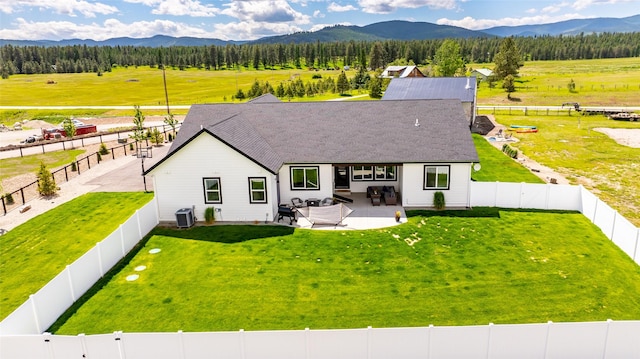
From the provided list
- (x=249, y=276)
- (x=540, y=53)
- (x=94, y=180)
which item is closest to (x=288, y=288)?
(x=249, y=276)

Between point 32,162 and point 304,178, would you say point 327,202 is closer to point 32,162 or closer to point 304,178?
point 304,178

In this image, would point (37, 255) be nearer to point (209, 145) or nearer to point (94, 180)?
point (209, 145)

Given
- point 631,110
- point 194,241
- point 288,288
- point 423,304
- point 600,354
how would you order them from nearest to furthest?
point 600,354, point 423,304, point 288,288, point 194,241, point 631,110

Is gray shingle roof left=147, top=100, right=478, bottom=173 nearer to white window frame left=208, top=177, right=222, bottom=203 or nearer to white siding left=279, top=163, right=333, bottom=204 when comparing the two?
white siding left=279, top=163, right=333, bottom=204

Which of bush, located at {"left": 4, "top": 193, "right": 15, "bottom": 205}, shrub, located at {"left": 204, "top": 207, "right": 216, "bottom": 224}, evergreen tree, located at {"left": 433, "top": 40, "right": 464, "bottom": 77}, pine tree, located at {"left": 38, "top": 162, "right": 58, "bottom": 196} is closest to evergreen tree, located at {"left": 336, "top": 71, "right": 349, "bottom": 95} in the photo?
evergreen tree, located at {"left": 433, "top": 40, "right": 464, "bottom": 77}

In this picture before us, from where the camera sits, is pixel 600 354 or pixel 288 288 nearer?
pixel 600 354

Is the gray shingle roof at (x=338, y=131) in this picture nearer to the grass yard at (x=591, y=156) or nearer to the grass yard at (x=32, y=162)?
the grass yard at (x=591, y=156)

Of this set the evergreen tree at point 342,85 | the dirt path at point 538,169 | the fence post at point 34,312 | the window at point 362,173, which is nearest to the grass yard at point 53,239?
the fence post at point 34,312

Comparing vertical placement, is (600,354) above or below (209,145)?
below
